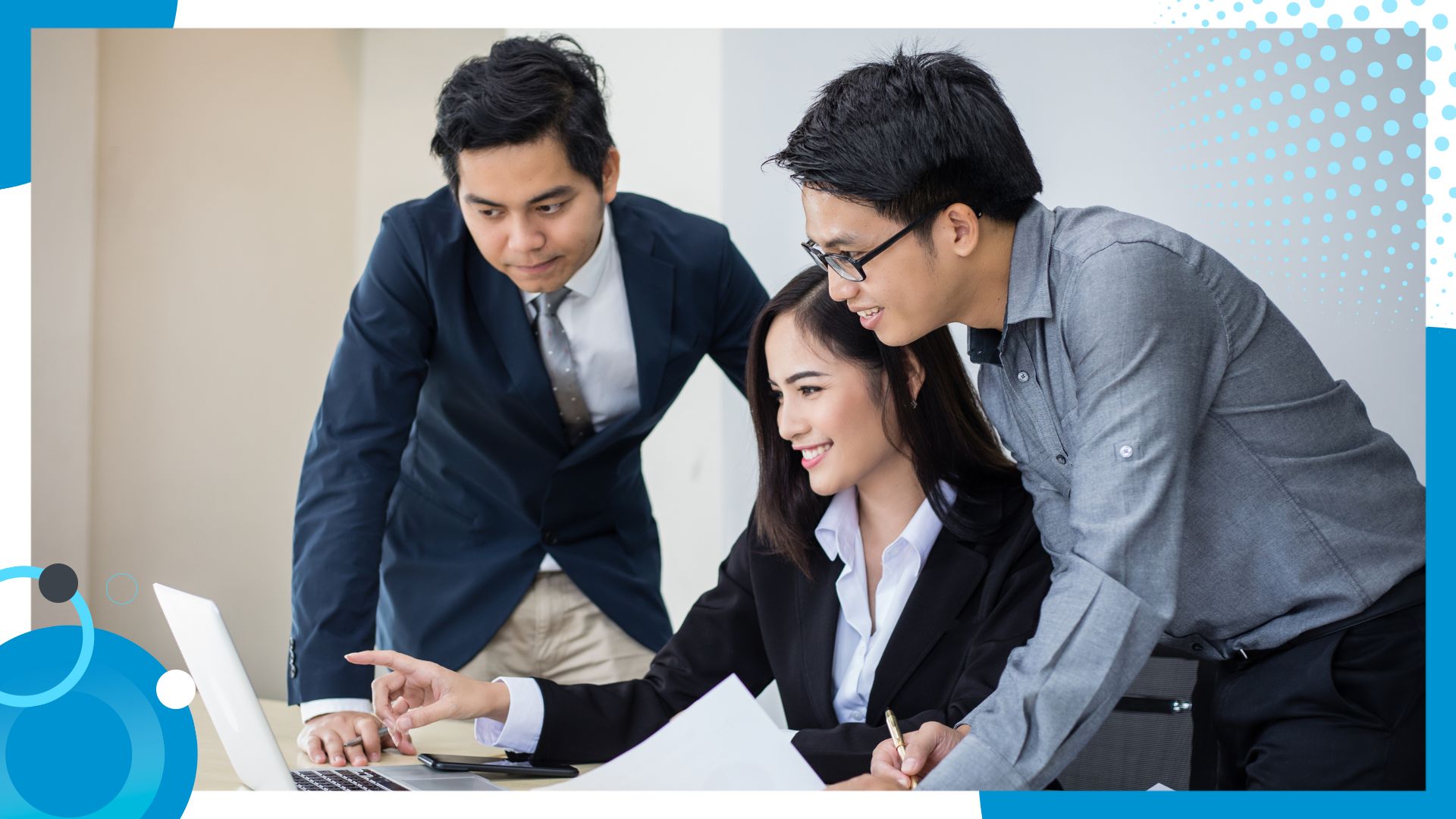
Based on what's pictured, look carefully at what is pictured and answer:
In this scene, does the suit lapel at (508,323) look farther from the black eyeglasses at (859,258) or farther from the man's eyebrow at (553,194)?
the black eyeglasses at (859,258)

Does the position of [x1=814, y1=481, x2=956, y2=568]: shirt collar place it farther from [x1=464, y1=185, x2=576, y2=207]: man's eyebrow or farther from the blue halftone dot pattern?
the blue halftone dot pattern

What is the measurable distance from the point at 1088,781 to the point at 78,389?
75.2 inches

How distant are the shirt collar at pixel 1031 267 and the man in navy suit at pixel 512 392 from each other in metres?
0.73

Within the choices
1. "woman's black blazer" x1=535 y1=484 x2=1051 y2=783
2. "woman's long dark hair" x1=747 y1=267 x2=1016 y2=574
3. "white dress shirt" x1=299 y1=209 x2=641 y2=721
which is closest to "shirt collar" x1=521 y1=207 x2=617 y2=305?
"white dress shirt" x1=299 y1=209 x2=641 y2=721

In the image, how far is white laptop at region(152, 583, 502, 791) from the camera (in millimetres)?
1314

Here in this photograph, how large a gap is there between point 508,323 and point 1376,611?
4.28ft

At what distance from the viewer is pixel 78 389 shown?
2.45 meters

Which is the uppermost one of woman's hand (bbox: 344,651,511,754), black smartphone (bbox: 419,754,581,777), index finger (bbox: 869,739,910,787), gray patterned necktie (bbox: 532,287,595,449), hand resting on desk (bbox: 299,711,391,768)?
gray patterned necktie (bbox: 532,287,595,449)

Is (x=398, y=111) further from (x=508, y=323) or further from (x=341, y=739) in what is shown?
(x=341, y=739)

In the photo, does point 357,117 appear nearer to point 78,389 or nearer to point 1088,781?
point 78,389

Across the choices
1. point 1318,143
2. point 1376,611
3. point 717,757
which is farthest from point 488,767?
point 1318,143

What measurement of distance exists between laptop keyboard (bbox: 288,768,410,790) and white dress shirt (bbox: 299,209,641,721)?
794 mm

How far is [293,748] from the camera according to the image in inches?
67.2

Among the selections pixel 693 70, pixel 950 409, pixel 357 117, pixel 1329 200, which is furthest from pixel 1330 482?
pixel 357 117
